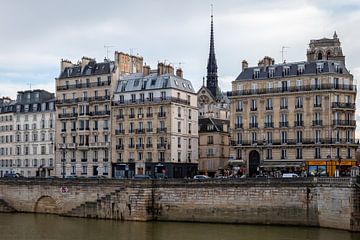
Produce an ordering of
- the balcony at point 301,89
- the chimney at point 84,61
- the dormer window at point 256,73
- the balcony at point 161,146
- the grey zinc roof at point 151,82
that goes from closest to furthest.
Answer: the balcony at point 301,89 < the dormer window at point 256,73 < the balcony at point 161,146 < the grey zinc roof at point 151,82 < the chimney at point 84,61

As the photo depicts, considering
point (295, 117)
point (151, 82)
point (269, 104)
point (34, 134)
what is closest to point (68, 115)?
point (34, 134)

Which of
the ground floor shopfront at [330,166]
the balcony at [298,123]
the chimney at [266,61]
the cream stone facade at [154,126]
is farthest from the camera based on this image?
the cream stone facade at [154,126]

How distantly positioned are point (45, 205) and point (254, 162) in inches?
975

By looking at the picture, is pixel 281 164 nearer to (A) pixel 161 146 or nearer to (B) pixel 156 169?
(A) pixel 161 146

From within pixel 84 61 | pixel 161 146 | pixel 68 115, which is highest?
pixel 84 61

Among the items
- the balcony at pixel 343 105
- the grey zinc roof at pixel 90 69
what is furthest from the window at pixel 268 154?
the grey zinc roof at pixel 90 69

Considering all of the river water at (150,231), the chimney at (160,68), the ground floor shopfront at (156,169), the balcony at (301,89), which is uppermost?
the chimney at (160,68)

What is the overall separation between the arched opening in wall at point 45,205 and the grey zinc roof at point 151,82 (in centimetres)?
2021

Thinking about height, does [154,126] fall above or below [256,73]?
below

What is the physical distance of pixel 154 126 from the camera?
276 ft

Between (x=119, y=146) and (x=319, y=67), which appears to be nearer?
(x=319, y=67)

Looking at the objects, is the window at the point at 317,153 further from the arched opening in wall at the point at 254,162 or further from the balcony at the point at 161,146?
the balcony at the point at 161,146

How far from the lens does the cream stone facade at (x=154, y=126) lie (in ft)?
275

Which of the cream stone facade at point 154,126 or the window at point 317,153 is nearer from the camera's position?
the window at point 317,153
